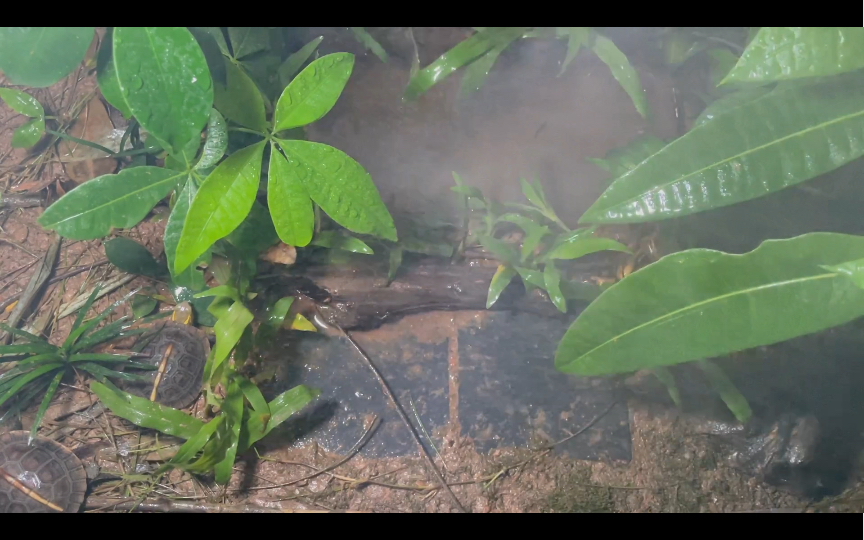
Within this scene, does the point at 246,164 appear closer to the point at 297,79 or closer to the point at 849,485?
the point at 297,79

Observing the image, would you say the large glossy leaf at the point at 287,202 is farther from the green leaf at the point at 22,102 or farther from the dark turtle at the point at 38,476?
the green leaf at the point at 22,102

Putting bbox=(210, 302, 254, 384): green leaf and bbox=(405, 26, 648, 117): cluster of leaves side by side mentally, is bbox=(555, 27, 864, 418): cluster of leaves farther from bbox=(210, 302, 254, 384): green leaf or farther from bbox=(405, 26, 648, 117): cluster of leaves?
bbox=(210, 302, 254, 384): green leaf

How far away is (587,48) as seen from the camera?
5.89 feet

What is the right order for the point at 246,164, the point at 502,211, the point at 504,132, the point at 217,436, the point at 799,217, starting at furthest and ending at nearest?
the point at 504,132 < the point at 502,211 < the point at 799,217 < the point at 217,436 < the point at 246,164

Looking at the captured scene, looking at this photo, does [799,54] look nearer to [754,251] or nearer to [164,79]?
[754,251]

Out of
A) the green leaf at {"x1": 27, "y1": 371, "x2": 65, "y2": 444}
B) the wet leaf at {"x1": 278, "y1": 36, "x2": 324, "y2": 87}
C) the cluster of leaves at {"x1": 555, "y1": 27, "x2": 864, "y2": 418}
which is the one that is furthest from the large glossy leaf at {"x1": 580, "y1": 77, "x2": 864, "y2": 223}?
the green leaf at {"x1": 27, "y1": 371, "x2": 65, "y2": 444}

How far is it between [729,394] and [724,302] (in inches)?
25.9

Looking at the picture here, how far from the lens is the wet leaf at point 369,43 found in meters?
1.92

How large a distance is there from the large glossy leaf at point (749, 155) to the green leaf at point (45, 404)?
1644 mm

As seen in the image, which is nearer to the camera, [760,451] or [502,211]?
[760,451]

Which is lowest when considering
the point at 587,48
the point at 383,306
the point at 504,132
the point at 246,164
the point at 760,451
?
the point at 760,451

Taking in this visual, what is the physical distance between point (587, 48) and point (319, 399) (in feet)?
4.97

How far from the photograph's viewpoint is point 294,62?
5.57ft

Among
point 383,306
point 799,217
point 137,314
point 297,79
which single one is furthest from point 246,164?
point 799,217
